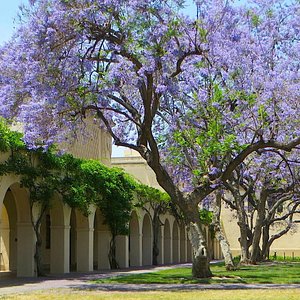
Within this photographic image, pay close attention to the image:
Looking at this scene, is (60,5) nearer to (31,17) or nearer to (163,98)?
(31,17)

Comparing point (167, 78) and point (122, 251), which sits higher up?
point (167, 78)

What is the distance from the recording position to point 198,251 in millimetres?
19125

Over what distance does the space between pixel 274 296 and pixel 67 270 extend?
12474 millimetres

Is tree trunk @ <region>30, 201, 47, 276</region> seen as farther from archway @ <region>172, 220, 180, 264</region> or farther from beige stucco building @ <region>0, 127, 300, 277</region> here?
archway @ <region>172, 220, 180, 264</region>

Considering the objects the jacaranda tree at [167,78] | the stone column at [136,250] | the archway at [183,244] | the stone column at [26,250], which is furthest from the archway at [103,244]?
the archway at [183,244]

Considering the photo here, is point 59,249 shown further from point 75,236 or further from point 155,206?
point 155,206

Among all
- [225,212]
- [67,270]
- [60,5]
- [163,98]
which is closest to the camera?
[60,5]

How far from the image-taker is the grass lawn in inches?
543

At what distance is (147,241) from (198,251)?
58.4ft

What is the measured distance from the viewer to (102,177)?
2709cm

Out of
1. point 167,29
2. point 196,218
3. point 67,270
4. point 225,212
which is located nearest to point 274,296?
point 196,218

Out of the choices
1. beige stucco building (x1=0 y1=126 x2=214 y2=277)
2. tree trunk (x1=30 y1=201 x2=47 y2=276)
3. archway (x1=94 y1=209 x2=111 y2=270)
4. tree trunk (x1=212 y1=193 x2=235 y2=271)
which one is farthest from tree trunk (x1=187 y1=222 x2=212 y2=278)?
archway (x1=94 y1=209 x2=111 y2=270)

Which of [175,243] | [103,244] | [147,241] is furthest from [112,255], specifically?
[175,243]

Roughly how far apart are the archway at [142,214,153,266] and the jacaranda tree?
49.8 ft
